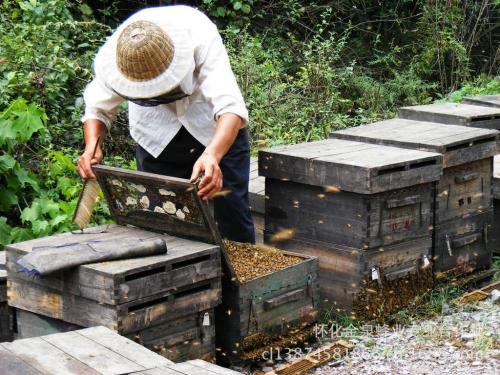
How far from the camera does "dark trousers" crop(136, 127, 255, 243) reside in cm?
→ 488

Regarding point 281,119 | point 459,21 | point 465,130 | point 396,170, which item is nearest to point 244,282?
point 396,170

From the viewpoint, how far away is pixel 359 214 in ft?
16.4

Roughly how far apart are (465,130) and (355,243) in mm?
1339

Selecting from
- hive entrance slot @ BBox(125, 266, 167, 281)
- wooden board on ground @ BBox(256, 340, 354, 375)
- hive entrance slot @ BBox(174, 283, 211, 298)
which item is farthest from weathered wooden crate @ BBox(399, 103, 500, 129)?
hive entrance slot @ BBox(125, 266, 167, 281)

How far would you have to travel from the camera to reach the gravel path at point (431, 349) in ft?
15.1

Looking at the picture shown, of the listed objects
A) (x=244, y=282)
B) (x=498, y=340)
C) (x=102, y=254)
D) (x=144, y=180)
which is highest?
(x=144, y=180)

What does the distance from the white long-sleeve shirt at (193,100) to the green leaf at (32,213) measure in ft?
4.53

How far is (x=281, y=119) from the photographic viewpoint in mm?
9328

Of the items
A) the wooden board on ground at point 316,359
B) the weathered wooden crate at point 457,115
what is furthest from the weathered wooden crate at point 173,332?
the weathered wooden crate at point 457,115

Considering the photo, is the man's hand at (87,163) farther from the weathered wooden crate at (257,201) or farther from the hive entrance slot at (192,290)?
the weathered wooden crate at (257,201)

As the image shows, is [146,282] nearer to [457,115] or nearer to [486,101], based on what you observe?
[457,115]

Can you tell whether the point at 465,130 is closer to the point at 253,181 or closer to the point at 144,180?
the point at 253,181

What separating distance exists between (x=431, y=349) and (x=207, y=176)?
5.58 feet

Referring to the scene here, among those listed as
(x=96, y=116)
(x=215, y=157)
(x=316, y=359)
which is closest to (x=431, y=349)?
(x=316, y=359)
